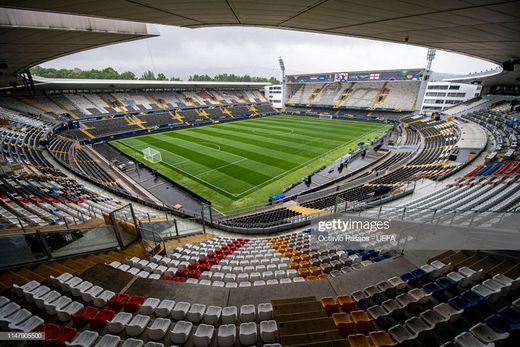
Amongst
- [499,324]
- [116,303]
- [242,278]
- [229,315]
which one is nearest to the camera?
[499,324]

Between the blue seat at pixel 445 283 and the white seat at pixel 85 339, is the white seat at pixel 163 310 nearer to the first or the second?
the white seat at pixel 85 339

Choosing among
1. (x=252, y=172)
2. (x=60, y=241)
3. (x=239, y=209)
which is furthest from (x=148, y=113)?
(x=60, y=241)

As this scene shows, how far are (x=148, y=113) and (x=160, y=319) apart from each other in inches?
2029

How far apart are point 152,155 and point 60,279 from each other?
26504 millimetres

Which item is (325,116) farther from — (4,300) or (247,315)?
(4,300)

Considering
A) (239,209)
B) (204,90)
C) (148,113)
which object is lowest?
(239,209)

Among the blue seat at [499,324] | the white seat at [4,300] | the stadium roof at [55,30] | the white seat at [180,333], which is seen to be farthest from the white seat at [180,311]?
the stadium roof at [55,30]

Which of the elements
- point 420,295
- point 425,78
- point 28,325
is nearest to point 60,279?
point 28,325

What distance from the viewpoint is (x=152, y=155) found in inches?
1203

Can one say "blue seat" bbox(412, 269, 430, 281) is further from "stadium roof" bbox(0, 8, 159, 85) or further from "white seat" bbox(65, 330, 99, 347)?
"stadium roof" bbox(0, 8, 159, 85)

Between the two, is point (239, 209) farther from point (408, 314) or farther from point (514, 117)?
point (514, 117)

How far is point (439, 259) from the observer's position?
681 centimetres

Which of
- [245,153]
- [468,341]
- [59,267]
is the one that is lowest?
[245,153]

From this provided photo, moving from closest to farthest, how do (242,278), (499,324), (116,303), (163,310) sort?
(499,324), (163,310), (116,303), (242,278)
